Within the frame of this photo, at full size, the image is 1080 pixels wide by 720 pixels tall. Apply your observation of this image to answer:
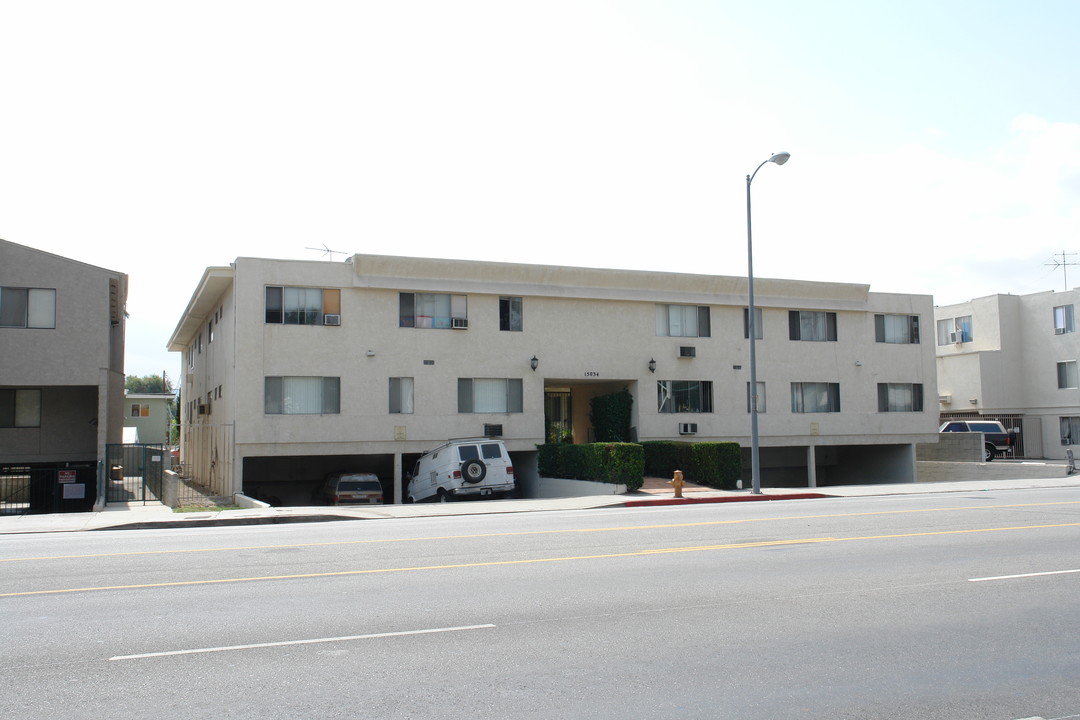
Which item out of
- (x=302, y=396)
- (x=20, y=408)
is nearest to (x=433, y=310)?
(x=302, y=396)

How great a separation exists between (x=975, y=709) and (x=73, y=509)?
2960 centimetres

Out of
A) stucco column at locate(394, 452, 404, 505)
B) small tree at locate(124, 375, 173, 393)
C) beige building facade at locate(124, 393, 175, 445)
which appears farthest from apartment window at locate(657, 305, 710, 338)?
small tree at locate(124, 375, 173, 393)

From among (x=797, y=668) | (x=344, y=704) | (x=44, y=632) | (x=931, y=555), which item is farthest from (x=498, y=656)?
(x=931, y=555)

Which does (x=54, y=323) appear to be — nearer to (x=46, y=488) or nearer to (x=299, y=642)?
(x=46, y=488)

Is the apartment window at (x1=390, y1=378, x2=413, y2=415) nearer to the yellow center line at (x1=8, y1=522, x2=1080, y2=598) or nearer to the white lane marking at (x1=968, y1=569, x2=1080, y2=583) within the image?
the yellow center line at (x1=8, y1=522, x2=1080, y2=598)

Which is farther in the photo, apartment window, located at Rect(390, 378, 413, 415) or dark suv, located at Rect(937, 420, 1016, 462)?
dark suv, located at Rect(937, 420, 1016, 462)

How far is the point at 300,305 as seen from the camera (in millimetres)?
29703

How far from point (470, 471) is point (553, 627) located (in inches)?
759

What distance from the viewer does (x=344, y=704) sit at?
19.0 feet

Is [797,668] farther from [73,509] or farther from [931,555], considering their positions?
[73,509]

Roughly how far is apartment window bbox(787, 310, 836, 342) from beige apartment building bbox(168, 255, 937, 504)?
0.25 ft

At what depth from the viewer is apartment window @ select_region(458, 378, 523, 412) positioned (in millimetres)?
31531

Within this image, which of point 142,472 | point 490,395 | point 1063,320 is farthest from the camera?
point 1063,320

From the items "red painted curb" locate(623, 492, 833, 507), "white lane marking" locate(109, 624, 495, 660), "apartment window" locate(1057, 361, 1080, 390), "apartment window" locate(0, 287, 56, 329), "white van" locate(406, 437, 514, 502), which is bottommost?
"red painted curb" locate(623, 492, 833, 507)
